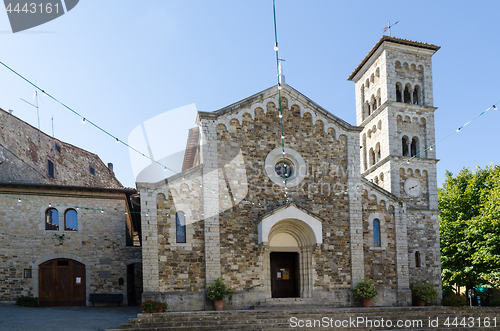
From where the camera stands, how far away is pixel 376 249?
21.0 meters

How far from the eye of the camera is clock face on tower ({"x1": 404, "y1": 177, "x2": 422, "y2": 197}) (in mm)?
23703

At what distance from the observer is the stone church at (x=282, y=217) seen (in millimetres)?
18656

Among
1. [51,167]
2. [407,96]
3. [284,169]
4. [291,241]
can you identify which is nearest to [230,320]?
[291,241]

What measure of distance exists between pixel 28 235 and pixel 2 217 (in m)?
1.41

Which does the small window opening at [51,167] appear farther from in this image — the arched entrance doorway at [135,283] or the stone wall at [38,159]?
the arched entrance doorway at [135,283]

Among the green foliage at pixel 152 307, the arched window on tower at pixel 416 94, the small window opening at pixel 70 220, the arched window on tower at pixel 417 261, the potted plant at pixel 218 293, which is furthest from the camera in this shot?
the arched window on tower at pixel 416 94

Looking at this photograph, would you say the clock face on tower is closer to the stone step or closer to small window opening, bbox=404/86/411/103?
small window opening, bbox=404/86/411/103

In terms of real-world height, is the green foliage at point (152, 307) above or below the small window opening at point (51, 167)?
below

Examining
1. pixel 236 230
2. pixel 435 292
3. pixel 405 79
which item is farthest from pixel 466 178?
pixel 236 230

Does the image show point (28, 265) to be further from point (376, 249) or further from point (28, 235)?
point (376, 249)

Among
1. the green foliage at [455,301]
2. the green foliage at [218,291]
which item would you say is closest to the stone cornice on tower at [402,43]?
the green foliage at [455,301]

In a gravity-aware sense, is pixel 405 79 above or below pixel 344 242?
above

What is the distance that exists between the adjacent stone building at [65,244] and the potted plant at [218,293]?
5.07 m

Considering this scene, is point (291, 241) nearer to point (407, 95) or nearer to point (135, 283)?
point (135, 283)
